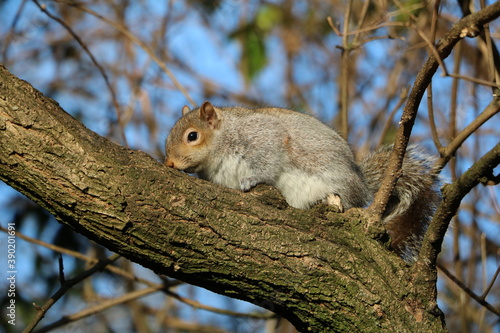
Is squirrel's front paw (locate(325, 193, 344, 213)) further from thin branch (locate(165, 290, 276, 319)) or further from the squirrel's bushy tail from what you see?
thin branch (locate(165, 290, 276, 319))

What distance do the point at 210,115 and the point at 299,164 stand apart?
744 millimetres

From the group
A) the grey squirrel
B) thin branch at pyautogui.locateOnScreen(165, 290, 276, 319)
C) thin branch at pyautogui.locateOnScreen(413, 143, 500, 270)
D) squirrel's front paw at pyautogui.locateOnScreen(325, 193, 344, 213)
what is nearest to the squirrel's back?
the grey squirrel

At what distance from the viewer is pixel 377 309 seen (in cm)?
234

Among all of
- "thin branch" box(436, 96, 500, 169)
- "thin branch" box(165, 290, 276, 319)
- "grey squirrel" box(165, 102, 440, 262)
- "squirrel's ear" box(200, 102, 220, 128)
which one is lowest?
"thin branch" box(165, 290, 276, 319)

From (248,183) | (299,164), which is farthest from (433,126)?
(248,183)

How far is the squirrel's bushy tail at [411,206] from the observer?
3447 mm

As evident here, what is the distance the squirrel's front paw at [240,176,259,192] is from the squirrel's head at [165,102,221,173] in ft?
1.39

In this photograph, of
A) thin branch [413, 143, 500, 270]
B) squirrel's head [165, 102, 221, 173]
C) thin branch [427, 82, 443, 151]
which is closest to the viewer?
thin branch [413, 143, 500, 270]

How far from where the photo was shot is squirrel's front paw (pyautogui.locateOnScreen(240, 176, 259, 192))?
128 inches

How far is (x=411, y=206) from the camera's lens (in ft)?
11.4

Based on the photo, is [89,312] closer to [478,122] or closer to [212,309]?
[212,309]

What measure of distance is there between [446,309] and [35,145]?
4.89 m

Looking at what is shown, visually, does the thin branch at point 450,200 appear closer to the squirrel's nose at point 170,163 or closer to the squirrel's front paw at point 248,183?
the squirrel's front paw at point 248,183

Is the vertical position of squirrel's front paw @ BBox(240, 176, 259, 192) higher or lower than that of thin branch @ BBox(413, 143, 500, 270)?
higher
